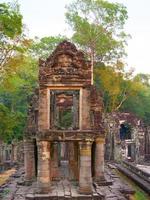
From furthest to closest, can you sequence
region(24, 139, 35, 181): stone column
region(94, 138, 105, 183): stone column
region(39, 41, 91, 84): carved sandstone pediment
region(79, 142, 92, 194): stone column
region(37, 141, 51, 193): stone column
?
region(94, 138, 105, 183): stone column < region(24, 139, 35, 181): stone column < region(39, 41, 91, 84): carved sandstone pediment < region(37, 141, 51, 193): stone column < region(79, 142, 92, 194): stone column

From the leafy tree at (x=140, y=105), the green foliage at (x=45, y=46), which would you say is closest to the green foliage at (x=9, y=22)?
the green foliage at (x=45, y=46)

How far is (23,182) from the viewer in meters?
18.5

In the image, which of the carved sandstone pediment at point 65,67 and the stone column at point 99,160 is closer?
the carved sandstone pediment at point 65,67

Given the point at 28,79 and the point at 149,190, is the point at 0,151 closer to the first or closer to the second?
the point at 28,79

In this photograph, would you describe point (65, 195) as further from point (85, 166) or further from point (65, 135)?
point (65, 135)

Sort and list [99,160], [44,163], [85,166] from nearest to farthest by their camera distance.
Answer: [85,166] → [44,163] → [99,160]

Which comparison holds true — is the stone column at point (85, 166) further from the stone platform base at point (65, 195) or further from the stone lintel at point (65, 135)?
the stone platform base at point (65, 195)

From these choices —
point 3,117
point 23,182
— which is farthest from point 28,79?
point 23,182

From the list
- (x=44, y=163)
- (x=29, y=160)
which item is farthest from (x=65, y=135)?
(x=29, y=160)

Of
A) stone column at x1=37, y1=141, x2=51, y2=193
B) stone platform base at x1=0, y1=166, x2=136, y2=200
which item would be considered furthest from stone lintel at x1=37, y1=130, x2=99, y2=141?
stone platform base at x1=0, y1=166, x2=136, y2=200

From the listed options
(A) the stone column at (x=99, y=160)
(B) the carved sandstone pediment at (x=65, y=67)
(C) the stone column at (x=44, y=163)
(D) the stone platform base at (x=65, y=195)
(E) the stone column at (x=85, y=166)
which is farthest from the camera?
(A) the stone column at (x=99, y=160)

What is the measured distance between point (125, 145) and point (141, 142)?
1839 mm

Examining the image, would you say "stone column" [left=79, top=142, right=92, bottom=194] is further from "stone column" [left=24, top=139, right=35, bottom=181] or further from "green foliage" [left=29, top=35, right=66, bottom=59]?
"green foliage" [left=29, top=35, right=66, bottom=59]

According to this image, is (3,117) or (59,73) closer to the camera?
(59,73)
